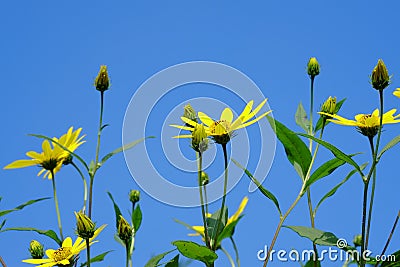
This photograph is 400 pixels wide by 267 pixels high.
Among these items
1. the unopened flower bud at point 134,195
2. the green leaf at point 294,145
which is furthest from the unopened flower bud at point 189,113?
the unopened flower bud at point 134,195

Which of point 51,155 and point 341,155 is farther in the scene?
point 51,155

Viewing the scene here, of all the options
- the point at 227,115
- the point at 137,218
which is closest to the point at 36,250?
the point at 137,218

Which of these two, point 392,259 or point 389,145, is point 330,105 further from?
point 392,259

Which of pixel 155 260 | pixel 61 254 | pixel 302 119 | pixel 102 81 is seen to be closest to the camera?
pixel 155 260

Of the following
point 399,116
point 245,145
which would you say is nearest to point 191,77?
point 245,145

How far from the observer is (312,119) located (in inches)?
53.7

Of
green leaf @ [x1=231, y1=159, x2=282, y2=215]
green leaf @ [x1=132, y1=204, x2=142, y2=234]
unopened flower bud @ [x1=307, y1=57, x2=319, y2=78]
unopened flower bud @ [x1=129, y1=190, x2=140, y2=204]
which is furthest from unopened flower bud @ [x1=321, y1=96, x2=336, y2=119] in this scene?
unopened flower bud @ [x1=129, y1=190, x2=140, y2=204]

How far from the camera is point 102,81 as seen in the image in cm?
157

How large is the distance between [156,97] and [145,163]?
0.13 m

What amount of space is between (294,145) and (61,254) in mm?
587

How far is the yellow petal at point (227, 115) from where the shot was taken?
122 cm

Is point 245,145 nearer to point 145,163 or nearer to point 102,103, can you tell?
point 145,163

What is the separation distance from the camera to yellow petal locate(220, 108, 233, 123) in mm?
1217

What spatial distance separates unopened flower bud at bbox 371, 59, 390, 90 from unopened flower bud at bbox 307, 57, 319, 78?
15.2 inches
